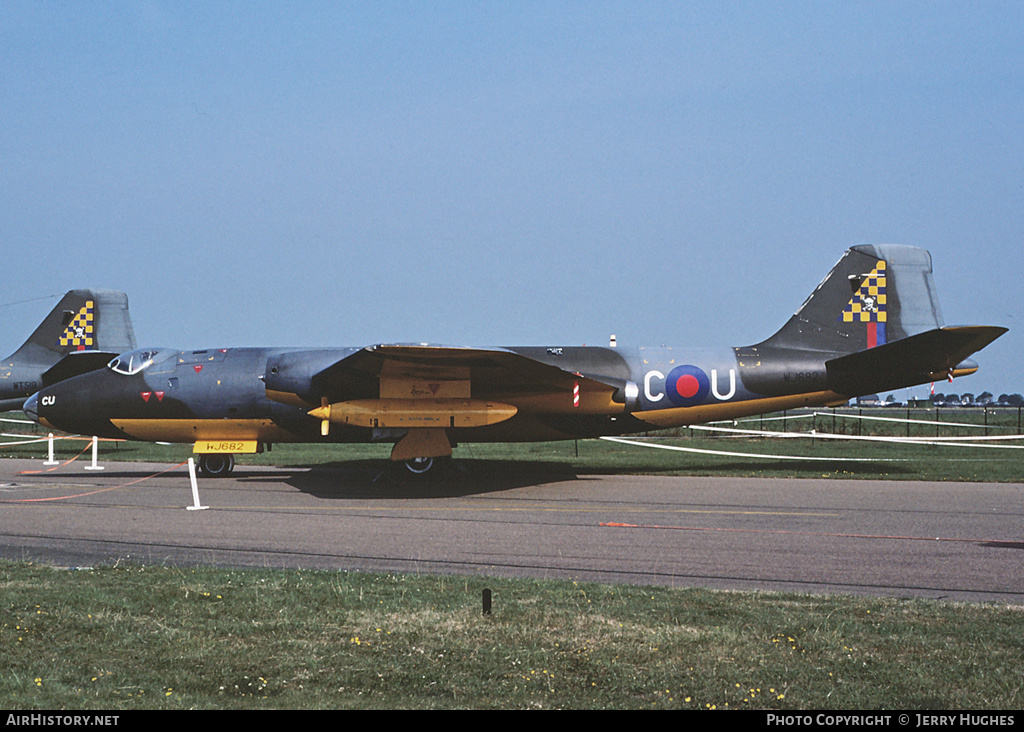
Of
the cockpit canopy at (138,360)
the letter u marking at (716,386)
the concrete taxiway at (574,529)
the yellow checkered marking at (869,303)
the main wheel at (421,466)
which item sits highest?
the yellow checkered marking at (869,303)

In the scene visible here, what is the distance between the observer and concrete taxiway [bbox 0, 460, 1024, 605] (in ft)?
32.3

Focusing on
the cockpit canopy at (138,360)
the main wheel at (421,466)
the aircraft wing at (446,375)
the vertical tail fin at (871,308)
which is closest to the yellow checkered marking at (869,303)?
the vertical tail fin at (871,308)

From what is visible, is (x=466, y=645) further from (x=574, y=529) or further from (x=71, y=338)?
(x=71, y=338)

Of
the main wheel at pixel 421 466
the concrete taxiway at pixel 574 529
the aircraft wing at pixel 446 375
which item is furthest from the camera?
the main wheel at pixel 421 466

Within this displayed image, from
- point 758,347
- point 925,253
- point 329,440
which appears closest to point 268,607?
point 329,440

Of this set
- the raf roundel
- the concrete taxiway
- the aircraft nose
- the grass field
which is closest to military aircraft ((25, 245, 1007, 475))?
the raf roundel

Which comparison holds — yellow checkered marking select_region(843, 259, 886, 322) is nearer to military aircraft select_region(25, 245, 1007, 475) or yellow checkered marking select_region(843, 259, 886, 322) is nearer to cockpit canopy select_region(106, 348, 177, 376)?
military aircraft select_region(25, 245, 1007, 475)

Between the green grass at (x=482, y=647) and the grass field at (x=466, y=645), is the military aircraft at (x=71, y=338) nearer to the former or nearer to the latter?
the grass field at (x=466, y=645)

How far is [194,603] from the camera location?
772 centimetres

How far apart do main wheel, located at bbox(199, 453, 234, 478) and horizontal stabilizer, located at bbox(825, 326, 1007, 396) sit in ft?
52.5

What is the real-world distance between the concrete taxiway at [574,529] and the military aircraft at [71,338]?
11959 millimetres

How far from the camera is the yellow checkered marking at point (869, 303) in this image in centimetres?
2184

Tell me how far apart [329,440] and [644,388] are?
8270 mm
